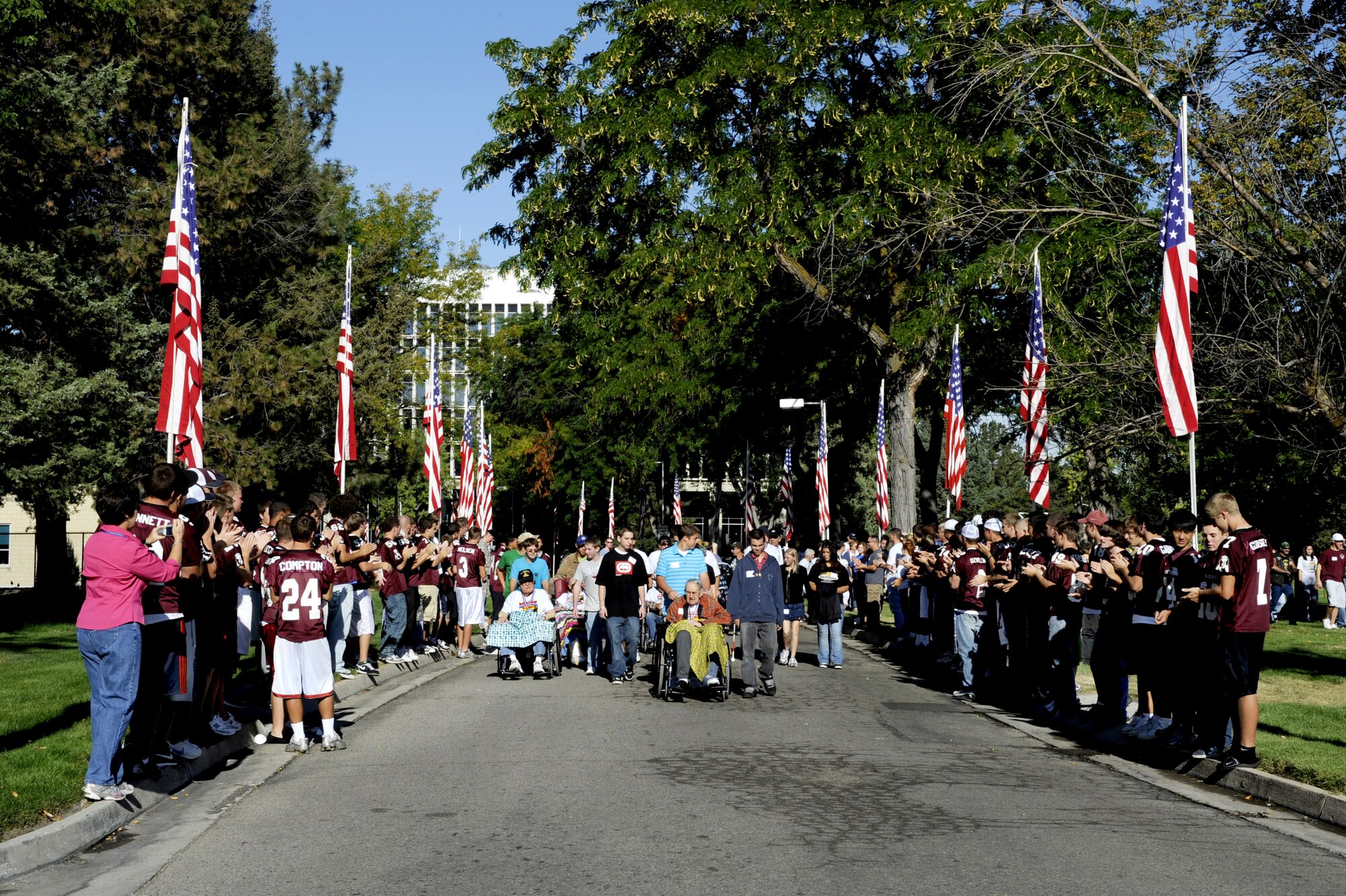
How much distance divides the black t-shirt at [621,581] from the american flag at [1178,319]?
23.4 feet

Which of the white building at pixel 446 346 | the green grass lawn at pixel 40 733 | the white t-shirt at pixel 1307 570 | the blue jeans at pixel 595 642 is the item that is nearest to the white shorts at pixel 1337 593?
the white t-shirt at pixel 1307 570

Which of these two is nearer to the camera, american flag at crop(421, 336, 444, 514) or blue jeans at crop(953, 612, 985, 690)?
blue jeans at crop(953, 612, 985, 690)

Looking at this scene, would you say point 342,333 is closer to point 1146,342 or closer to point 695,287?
point 695,287

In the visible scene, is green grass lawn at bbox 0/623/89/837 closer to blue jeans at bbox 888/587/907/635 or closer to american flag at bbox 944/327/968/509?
blue jeans at bbox 888/587/907/635

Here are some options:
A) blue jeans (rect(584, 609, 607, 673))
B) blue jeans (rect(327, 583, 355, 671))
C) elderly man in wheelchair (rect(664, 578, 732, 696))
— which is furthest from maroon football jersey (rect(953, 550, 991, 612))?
blue jeans (rect(327, 583, 355, 671))

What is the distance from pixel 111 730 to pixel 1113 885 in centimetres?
586

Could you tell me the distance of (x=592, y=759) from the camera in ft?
36.6

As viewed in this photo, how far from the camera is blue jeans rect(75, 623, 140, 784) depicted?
8.70 m

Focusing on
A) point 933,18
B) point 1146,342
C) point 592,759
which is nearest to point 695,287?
point 933,18

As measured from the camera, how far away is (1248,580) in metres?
10.6

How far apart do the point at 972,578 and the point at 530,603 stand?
5545 mm

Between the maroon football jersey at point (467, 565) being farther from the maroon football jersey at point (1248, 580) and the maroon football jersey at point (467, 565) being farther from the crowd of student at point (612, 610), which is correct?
the maroon football jersey at point (1248, 580)

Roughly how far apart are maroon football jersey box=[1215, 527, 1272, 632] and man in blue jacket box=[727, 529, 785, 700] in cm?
686

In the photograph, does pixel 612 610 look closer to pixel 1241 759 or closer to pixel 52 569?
pixel 1241 759
